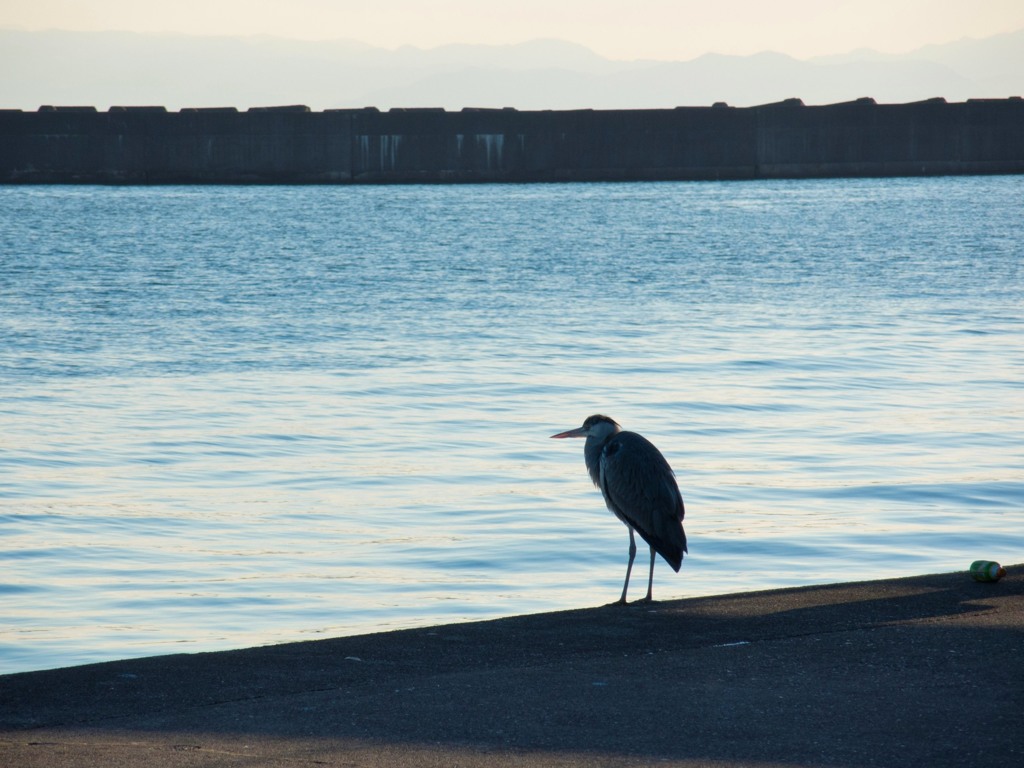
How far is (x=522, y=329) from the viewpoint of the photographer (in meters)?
21.1

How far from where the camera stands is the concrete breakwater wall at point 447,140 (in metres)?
64.0

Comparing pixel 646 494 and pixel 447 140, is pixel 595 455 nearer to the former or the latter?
pixel 646 494

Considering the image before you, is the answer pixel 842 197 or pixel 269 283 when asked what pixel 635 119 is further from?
pixel 269 283

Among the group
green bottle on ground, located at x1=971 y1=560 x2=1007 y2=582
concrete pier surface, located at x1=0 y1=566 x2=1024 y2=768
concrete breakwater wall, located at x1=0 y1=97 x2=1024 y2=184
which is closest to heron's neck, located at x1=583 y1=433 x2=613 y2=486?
concrete pier surface, located at x1=0 y1=566 x2=1024 y2=768

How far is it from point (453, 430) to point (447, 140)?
53702mm

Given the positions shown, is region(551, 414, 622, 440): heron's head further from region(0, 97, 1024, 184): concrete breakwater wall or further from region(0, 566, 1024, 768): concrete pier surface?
region(0, 97, 1024, 184): concrete breakwater wall

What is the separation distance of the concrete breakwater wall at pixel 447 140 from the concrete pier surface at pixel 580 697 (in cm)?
6057

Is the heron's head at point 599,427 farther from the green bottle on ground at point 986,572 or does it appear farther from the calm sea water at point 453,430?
the green bottle on ground at point 986,572

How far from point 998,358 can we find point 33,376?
12.0 metres

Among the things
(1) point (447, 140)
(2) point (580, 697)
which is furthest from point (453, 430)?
(1) point (447, 140)

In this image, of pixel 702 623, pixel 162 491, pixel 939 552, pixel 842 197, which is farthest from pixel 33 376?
pixel 842 197

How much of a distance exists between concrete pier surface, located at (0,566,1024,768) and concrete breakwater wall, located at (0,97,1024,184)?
60.6 metres

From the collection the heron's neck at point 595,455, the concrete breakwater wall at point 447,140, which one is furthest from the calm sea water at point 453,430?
the concrete breakwater wall at point 447,140

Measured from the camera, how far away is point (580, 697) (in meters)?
4.38
